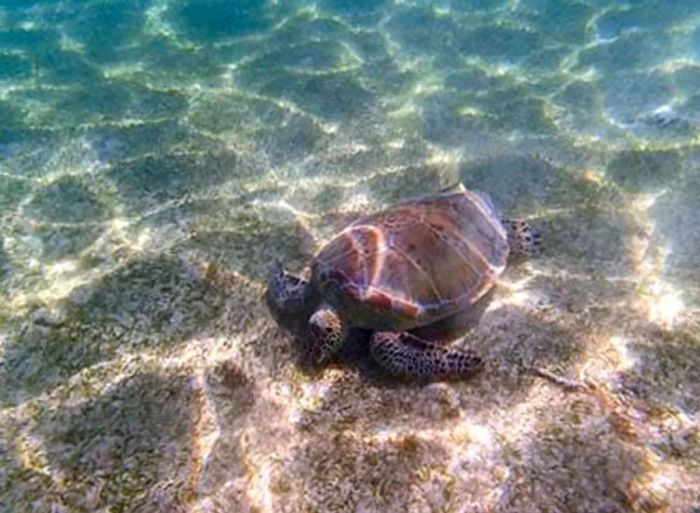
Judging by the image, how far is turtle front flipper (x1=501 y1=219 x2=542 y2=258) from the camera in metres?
4.80

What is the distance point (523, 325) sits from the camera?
415 centimetres

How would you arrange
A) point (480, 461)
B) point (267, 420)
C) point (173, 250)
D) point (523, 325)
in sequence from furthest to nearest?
point (173, 250) → point (523, 325) → point (267, 420) → point (480, 461)

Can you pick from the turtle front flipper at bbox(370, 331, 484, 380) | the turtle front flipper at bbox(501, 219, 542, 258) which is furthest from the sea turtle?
the turtle front flipper at bbox(501, 219, 542, 258)

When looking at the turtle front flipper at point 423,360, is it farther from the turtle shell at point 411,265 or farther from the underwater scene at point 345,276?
the turtle shell at point 411,265

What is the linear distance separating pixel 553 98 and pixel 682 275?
3771 mm

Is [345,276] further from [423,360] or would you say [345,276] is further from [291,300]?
[423,360]

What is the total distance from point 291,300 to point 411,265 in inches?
36.4

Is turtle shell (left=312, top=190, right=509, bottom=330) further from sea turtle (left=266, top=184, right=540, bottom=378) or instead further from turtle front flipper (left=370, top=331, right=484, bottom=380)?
turtle front flipper (left=370, top=331, right=484, bottom=380)

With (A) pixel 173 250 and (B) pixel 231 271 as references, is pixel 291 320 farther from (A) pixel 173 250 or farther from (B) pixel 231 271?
(A) pixel 173 250

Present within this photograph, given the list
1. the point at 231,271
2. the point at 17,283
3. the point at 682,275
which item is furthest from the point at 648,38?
the point at 17,283

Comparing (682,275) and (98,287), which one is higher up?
(682,275)

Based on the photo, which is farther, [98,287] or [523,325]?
[98,287]

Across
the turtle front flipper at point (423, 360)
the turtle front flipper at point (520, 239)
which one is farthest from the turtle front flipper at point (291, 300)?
the turtle front flipper at point (520, 239)

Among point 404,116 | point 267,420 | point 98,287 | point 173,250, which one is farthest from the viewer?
point 404,116
